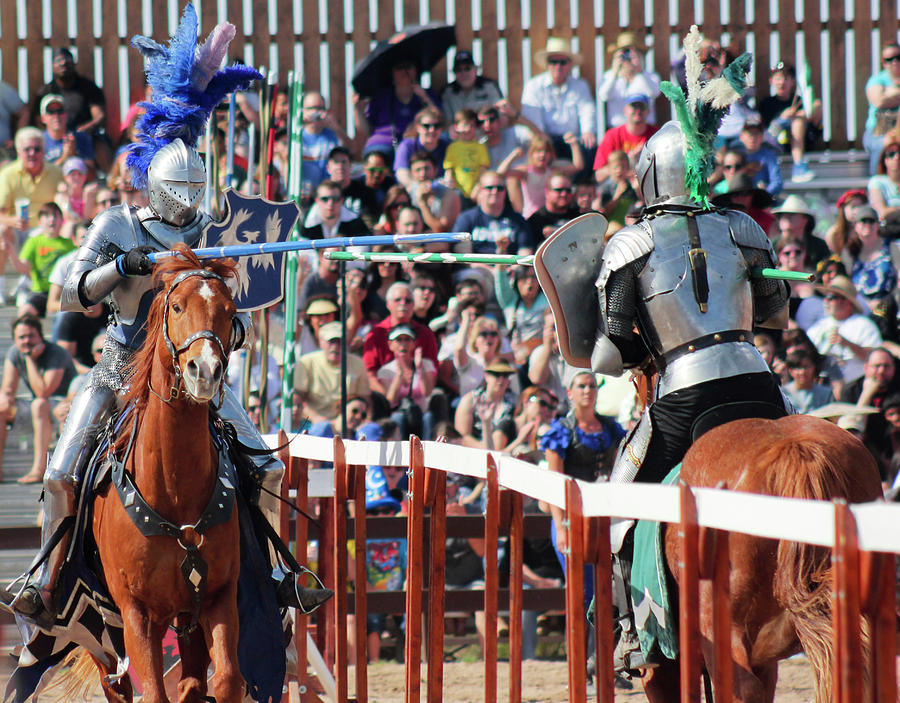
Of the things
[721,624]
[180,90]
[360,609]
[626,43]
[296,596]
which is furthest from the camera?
[626,43]

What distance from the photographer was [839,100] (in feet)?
39.5

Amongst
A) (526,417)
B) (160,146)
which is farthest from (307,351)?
(160,146)

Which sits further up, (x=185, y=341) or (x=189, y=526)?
(x=185, y=341)

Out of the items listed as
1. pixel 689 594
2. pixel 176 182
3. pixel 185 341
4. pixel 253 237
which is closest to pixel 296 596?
pixel 185 341

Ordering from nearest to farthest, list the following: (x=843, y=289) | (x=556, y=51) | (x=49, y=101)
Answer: (x=843, y=289) < (x=49, y=101) < (x=556, y=51)

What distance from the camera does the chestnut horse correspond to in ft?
14.5

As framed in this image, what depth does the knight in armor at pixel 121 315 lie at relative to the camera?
4.92 m

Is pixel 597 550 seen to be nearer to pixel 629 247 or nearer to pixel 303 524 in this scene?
Answer: pixel 629 247

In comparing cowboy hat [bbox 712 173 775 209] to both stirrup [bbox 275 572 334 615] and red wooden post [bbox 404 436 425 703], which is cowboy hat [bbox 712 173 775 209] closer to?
red wooden post [bbox 404 436 425 703]

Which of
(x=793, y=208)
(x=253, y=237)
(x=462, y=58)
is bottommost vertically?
(x=253, y=237)

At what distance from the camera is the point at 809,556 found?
3.56 meters

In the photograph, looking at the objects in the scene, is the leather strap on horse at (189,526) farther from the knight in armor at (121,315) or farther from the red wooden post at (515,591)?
the red wooden post at (515,591)

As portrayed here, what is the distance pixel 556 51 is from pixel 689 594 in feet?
30.0

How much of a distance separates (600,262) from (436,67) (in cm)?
720
